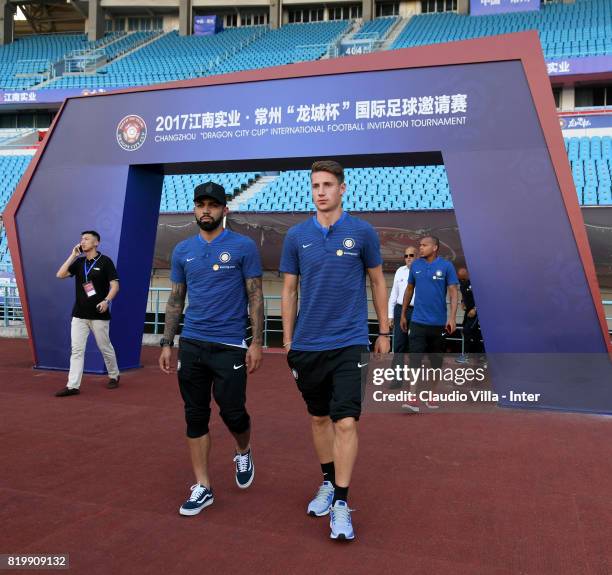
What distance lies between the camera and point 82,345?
6793mm

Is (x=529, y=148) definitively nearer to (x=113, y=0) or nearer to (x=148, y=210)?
(x=148, y=210)

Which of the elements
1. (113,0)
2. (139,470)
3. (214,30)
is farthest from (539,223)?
(113,0)

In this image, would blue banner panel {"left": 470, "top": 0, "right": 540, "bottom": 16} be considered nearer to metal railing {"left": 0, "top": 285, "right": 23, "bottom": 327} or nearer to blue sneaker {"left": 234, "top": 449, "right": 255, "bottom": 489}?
metal railing {"left": 0, "top": 285, "right": 23, "bottom": 327}

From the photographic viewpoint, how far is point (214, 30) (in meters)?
31.2

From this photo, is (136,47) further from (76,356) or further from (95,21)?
(76,356)

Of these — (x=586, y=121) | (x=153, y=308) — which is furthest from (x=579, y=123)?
(x=153, y=308)

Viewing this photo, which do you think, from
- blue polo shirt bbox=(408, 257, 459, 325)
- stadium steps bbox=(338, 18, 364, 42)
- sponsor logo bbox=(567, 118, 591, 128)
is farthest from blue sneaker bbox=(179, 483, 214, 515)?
stadium steps bbox=(338, 18, 364, 42)

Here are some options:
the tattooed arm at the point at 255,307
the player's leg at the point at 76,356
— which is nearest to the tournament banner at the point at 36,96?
the player's leg at the point at 76,356

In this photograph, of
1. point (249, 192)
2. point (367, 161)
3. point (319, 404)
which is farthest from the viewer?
point (249, 192)

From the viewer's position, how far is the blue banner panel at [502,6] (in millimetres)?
27500

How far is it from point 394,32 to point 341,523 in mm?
27539

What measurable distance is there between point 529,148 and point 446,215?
448cm

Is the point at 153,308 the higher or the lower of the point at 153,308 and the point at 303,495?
the higher

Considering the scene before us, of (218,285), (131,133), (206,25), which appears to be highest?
(206,25)
